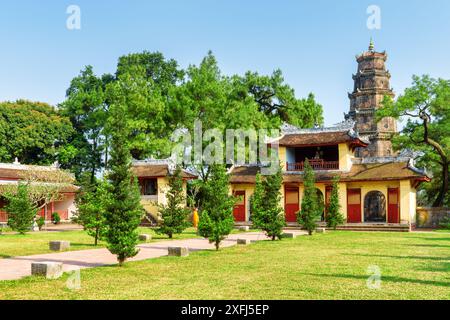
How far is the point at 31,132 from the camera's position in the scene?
145 ft

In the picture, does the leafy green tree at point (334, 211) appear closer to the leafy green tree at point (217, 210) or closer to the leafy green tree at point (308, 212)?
the leafy green tree at point (308, 212)

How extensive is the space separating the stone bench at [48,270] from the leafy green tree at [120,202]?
2097 millimetres

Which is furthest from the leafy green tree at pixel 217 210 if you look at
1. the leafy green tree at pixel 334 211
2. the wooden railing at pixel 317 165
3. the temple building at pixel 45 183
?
the wooden railing at pixel 317 165

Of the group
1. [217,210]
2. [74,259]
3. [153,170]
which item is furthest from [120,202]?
[153,170]

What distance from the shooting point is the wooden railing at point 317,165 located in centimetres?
3461

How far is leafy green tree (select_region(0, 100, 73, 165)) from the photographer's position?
43.1 m

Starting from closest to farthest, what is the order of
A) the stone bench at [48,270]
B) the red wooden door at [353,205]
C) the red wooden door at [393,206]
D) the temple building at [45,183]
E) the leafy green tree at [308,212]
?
the stone bench at [48,270]
the leafy green tree at [308,212]
the red wooden door at [393,206]
the red wooden door at [353,205]
the temple building at [45,183]

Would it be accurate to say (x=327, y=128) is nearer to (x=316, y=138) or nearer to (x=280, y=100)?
(x=316, y=138)

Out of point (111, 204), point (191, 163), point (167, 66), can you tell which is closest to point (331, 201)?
point (191, 163)

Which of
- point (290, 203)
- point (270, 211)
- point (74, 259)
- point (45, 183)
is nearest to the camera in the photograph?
point (74, 259)

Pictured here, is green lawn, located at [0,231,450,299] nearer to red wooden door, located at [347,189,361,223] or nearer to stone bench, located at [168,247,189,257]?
stone bench, located at [168,247,189,257]

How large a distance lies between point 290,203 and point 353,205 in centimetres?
433

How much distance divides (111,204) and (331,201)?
19.5m

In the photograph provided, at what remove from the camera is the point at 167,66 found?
4938 cm
